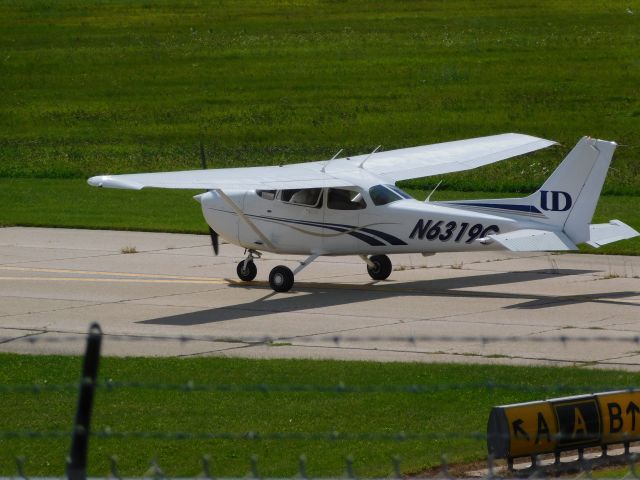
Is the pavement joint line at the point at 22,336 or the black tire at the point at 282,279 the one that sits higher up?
the black tire at the point at 282,279

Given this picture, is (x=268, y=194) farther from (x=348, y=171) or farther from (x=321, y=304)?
(x=321, y=304)

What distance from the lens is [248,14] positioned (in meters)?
71.9

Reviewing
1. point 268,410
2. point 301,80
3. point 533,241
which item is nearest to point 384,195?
point 533,241

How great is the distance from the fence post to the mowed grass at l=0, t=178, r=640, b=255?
1825cm

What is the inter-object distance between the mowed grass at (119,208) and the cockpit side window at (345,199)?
18.7ft

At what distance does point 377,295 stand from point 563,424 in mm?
9542

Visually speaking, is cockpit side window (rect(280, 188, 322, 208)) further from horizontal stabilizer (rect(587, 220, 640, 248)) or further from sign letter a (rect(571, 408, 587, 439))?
sign letter a (rect(571, 408, 587, 439))

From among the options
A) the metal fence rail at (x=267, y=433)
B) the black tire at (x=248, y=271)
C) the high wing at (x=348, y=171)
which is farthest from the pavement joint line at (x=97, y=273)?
the metal fence rail at (x=267, y=433)

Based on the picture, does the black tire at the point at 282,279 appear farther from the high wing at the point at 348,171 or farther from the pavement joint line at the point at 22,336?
the pavement joint line at the point at 22,336

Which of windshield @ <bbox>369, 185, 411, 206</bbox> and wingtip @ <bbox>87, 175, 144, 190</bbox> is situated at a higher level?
wingtip @ <bbox>87, 175, 144, 190</bbox>

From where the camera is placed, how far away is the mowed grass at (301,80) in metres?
45.8

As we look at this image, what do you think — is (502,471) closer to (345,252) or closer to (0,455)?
(0,455)

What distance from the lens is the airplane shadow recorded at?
61.7 ft

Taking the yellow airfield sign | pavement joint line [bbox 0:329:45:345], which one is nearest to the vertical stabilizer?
pavement joint line [bbox 0:329:45:345]
